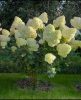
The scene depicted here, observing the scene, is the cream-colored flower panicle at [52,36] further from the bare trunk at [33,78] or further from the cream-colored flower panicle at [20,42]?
the bare trunk at [33,78]

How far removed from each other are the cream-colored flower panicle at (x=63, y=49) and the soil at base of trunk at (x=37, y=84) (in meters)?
0.94

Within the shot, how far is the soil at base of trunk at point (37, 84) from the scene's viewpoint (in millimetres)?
9133

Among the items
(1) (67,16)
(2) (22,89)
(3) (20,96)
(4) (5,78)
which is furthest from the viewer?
(1) (67,16)

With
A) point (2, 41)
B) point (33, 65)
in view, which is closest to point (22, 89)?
point (33, 65)

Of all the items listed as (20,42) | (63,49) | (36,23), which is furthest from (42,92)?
(36,23)

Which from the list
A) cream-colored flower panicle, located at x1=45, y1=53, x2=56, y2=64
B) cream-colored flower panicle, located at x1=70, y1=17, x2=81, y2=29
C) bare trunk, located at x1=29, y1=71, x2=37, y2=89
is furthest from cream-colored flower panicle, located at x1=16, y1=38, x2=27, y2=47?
cream-colored flower panicle, located at x1=70, y1=17, x2=81, y2=29

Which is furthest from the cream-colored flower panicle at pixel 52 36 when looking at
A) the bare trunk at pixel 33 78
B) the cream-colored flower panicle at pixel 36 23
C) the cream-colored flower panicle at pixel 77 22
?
the bare trunk at pixel 33 78

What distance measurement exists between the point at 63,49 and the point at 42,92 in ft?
3.57

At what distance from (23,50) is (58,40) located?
2.90 feet

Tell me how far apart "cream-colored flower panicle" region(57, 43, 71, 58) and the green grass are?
0.89m

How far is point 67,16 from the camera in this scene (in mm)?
17359

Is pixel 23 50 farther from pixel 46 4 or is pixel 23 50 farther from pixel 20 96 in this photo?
pixel 46 4

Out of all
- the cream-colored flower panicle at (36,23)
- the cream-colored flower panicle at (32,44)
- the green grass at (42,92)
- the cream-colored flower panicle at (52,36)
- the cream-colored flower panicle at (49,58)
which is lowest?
the green grass at (42,92)

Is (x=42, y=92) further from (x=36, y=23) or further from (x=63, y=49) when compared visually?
(x=36, y=23)
